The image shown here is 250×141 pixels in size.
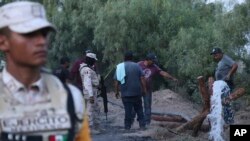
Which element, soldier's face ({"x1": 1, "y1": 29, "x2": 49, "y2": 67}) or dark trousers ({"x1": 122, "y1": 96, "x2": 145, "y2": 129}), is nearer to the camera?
soldier's face ({"x1": 1, "y1": 29, "x2": 49, "y2": 67})

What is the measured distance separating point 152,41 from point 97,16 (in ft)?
11.2

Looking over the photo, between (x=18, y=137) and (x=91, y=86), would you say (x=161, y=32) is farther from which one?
(x=18, y=137)

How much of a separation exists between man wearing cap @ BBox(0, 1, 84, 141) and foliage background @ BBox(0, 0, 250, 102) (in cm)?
1594

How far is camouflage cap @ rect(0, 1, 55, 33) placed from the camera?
230 cm

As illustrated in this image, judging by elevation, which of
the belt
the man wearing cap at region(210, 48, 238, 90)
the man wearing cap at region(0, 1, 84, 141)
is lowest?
the belt

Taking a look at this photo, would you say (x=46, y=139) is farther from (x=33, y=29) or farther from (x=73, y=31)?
(x=73, y=31)

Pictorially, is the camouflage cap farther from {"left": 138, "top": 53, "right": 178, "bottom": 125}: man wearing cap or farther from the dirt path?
{"left": 138, "top": 53, "right": 178, "bottom": 125}: man wearing cap

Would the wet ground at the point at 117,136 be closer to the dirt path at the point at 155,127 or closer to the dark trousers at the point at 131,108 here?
the dirt path at the point at 155,127

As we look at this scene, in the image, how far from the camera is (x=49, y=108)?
2.37 meters

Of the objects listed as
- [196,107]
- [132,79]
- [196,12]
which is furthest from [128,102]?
[196,12]

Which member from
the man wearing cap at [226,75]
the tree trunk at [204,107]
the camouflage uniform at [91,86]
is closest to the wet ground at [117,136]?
the camouflage uniform at [91,86]

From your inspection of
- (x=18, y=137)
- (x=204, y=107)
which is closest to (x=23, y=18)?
(x=18, y=137)

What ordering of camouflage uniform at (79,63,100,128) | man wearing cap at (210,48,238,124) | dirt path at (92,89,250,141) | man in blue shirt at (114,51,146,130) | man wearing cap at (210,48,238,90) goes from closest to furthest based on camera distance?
man wearing cap at (210,48,238,124), man wearing cap at (210,48,238,90), camouflage uniform at (79,63,100,128), dirt path at (92,89,250,141), man in blue shirt at (114,51,146,130)

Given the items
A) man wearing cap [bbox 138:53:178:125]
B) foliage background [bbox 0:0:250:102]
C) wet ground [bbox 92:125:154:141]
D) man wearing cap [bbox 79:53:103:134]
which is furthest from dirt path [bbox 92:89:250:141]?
foliage background [bbox 0:0:250:102]
